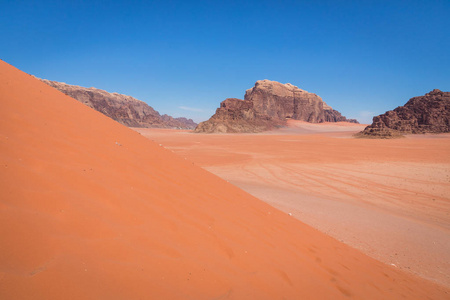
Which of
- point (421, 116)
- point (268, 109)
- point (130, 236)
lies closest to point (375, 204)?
point (130, 236)

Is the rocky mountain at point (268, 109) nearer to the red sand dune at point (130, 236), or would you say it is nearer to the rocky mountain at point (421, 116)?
the rocky mountain at point (421, 116)

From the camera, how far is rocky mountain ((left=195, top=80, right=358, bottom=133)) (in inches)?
2945

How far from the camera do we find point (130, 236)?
7.40 ft

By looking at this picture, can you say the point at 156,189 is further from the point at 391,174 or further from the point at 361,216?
the point at 391,174

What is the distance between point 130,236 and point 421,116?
71078 millimetres

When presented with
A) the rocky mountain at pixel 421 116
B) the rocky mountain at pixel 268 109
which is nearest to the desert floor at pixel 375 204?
the rocky mountain at pixel 421 116

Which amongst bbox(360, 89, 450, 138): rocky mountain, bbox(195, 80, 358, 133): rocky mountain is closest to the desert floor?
bbox(360, 89, 450, 138): rocky mountain

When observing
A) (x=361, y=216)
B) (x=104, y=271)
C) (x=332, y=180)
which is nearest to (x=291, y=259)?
(x=104, y=271)

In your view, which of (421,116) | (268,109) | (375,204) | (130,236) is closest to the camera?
(130,236)

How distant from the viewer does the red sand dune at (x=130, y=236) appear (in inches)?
68.2

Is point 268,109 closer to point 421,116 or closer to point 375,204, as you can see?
point 421,116

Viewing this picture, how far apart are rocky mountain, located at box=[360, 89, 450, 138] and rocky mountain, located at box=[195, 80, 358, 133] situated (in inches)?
1329

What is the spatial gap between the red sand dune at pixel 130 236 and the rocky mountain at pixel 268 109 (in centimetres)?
6781

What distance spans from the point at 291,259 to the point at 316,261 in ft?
1.50
